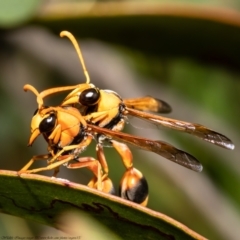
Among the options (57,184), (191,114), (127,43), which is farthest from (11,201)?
(191,114)

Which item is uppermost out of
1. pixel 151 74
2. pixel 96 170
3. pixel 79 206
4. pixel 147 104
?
pixel 151 74

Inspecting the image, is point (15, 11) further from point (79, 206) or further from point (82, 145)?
point (79, 206)

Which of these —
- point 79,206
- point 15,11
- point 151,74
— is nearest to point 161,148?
point 79,206

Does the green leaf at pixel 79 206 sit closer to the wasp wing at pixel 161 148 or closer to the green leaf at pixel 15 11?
the wasp wing at pixel 161 148

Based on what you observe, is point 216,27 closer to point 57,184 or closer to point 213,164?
point 213,164

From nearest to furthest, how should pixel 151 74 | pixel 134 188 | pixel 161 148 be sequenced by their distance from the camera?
pixel 161 148 < pixel 134 188 < pixel 151 74

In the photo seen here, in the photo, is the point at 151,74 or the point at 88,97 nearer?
the point at 88,97

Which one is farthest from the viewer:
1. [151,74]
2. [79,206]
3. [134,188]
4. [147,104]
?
[151,74]

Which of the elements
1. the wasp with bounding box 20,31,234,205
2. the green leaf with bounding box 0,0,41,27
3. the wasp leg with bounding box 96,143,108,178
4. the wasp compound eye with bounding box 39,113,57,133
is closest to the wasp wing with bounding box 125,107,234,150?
the wasp with bounding box 20,31,234,205
